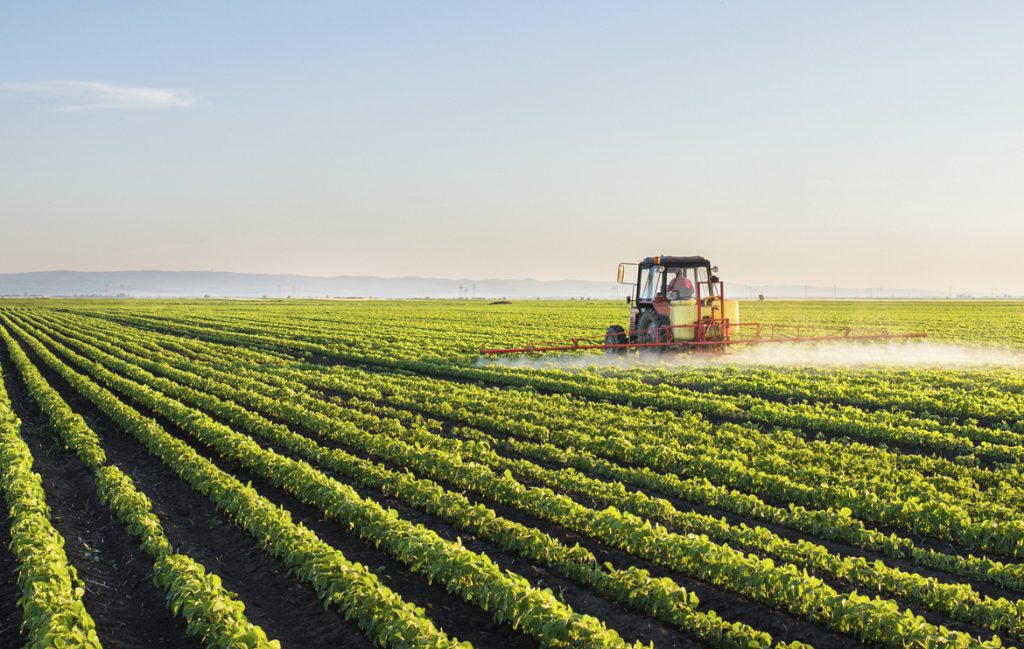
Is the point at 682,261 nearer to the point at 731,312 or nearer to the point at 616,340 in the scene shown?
the point at 731,312

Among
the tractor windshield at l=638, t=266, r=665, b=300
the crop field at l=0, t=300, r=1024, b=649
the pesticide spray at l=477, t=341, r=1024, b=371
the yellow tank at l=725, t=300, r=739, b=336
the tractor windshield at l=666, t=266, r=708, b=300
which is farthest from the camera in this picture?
the yellow tank at l=725, t=300, r=739, b=336

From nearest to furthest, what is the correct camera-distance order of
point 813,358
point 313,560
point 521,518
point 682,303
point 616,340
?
point 313,560 → point 521,518 → point 682,303 → point 616,340 → point 813,358

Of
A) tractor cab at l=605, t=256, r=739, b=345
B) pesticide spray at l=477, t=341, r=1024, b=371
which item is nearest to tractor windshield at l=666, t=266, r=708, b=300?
tractor cab at l=605, t=256, r=739, b=345

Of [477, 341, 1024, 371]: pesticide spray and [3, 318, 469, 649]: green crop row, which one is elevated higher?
[477, 341, 1024, 371]: pesticide spray

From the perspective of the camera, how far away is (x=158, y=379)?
68.9 ft

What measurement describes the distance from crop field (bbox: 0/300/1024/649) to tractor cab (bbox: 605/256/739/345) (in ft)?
16.3

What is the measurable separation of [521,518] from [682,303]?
15110mm

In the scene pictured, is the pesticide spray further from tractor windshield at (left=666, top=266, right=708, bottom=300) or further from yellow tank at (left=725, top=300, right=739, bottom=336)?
tractor windshield at (left=666, top=266, right=708, bottom=300)

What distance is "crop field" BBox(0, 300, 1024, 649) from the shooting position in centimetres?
653

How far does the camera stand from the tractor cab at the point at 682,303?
2358 cm

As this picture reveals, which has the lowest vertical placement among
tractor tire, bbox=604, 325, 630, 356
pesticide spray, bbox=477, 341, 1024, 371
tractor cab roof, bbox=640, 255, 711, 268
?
pesticide spray, bbox=477, 341, 1024, 371

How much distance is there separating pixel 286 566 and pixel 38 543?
2.33 m

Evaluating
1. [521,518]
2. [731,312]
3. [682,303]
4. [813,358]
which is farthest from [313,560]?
[813,358]

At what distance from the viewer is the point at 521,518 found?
9281 mm
